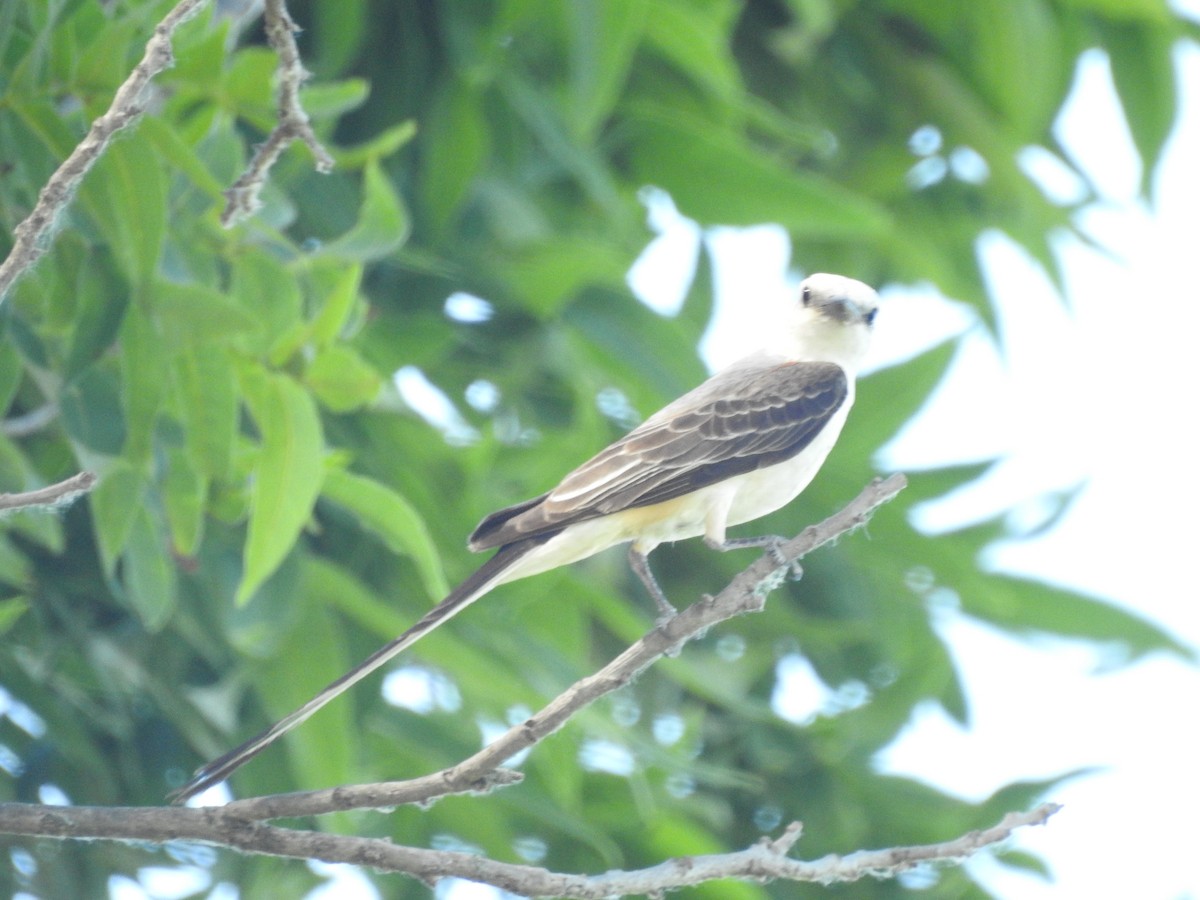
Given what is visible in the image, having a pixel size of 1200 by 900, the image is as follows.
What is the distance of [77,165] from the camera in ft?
7.45

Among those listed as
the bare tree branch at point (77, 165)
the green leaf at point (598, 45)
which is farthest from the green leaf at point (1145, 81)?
the bare tree branch at point (77, 165)

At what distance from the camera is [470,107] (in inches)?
218

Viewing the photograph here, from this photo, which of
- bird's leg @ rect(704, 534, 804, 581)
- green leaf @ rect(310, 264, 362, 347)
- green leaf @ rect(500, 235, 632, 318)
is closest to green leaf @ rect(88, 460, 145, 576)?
green leaf @ rect(310, 264, 362, 347)

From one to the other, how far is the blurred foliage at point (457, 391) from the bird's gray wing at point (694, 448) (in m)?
0.62

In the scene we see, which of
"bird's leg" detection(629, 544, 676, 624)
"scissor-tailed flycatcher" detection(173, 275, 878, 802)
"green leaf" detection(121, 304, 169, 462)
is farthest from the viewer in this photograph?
"green leaf" detection(121, 304, 169, 462)

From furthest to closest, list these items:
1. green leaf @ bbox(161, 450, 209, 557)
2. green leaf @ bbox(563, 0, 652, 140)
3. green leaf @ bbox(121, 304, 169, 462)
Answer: green leaf @ bbox(563, 0, 652, 140), green leaf @ bbox(161, 450, 209, 557), green leaf @ bbox(121, 304, 169, 462)

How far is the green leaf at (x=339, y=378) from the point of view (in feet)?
12.2

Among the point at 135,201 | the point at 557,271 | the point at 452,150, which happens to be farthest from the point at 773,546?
the point at 452,150

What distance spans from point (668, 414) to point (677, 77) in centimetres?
324

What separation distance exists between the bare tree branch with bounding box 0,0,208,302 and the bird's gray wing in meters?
1.20

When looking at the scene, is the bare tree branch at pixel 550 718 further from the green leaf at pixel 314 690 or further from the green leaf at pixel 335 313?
the green leaf at pixel 314 690

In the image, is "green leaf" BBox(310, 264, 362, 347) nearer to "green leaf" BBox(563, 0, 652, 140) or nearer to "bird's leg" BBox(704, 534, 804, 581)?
"bird's leg" BBox(704, 534, 804, 581)

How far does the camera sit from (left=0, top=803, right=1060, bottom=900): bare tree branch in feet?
7.94

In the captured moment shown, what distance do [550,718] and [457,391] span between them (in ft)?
10.6
